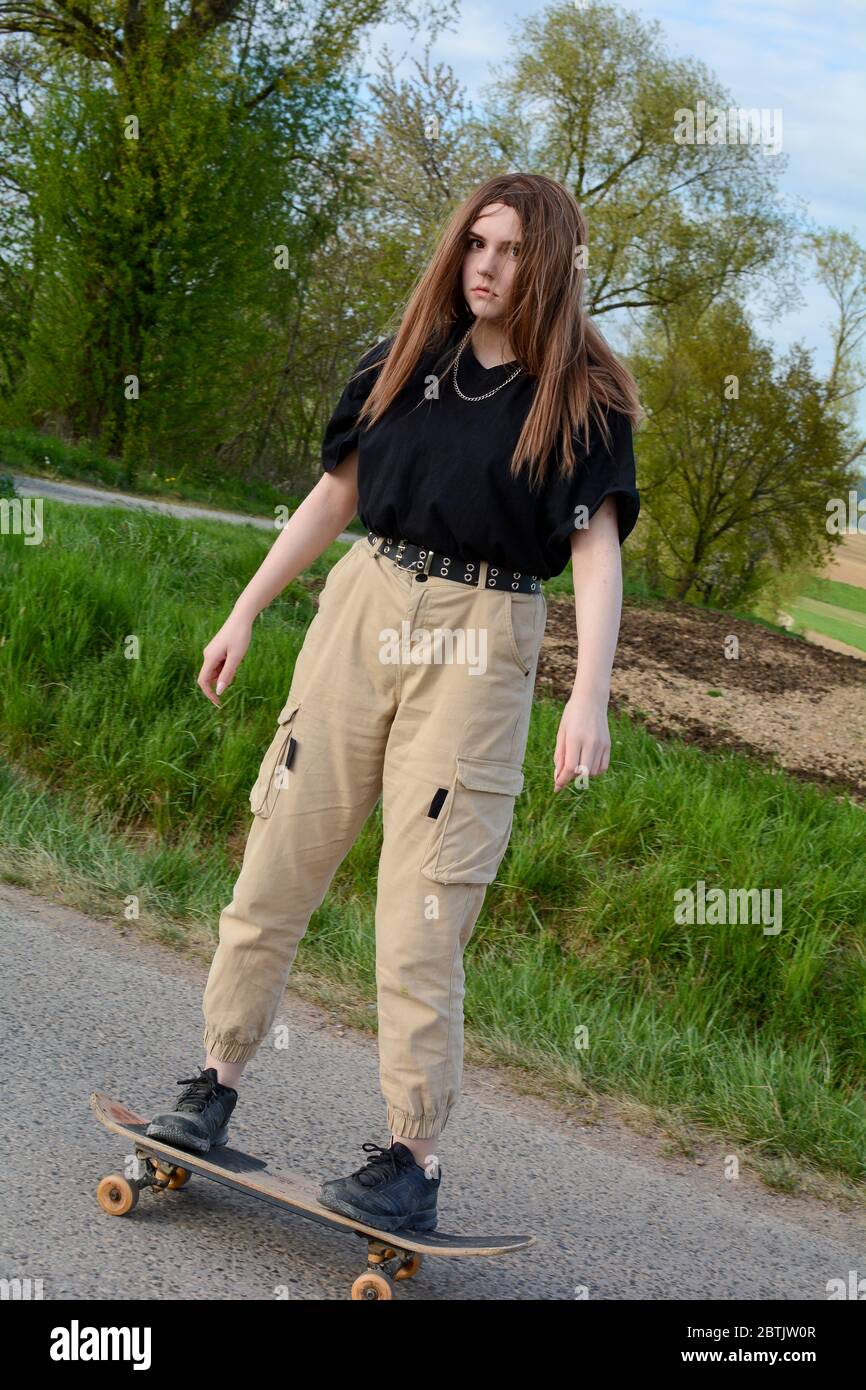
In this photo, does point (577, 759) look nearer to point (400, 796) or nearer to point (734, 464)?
point (400, 796)

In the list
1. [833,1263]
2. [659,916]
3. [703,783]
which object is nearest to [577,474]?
[833,1263]

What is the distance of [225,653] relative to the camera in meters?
2.71

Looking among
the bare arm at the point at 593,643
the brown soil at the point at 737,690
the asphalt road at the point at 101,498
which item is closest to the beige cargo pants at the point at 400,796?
the bare arm at the point at 593,643

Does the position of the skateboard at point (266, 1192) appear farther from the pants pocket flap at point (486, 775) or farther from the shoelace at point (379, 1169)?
the pants pocket flap at point (486, 775)

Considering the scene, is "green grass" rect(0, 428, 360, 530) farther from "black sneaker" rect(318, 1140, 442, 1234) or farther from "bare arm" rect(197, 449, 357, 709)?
"black sneaker" rect(318, 1140, 442, 1234)

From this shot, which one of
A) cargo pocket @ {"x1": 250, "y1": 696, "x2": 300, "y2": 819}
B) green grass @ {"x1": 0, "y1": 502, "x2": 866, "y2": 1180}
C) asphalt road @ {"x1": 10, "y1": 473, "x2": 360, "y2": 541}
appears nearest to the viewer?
cargo pocket @ {"x1": 250, "y1": 696, "x2": 300, "y2": 819}

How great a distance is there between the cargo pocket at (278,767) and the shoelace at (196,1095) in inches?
22.0

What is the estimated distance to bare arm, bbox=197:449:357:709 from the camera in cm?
272

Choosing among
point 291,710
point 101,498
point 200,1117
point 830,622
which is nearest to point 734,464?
point 830,622

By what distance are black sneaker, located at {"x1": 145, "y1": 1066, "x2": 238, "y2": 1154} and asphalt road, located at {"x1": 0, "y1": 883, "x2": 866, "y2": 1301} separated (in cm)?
17

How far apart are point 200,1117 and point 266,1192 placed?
21cm

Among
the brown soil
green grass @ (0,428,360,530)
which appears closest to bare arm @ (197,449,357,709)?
the brown soil

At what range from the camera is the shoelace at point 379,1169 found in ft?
8.15
